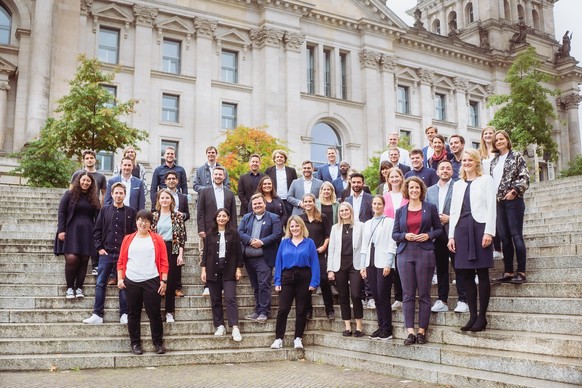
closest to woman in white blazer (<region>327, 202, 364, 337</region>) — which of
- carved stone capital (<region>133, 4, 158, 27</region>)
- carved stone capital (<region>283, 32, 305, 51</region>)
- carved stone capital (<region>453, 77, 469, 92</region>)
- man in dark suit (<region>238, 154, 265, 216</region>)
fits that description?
man in dark suit (<region>238, 154, 265, 216</region>)

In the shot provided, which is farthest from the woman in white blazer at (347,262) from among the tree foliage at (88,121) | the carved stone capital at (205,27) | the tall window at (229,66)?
the carved stone capital at (205,27)

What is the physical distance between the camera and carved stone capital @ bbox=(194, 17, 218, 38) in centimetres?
3750

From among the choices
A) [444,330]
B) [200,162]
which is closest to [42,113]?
[200,162]

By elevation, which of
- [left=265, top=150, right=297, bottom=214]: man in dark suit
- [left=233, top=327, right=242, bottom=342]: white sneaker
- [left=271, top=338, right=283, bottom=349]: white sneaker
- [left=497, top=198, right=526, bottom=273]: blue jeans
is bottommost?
[left=271, top=338, right=283, bottom=349]: white sneaker

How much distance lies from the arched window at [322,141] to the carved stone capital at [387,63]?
6.63 m

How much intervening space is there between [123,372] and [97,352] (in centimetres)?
90

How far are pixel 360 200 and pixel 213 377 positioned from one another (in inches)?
170

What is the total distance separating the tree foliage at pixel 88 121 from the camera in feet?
80.7

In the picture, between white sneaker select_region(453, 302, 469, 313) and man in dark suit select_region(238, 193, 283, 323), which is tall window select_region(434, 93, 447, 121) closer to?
man in dark suit select_region(238, 193, 283, 323)

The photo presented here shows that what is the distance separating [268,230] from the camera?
1027cm

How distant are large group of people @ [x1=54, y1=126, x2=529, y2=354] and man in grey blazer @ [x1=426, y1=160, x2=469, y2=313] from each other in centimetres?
2

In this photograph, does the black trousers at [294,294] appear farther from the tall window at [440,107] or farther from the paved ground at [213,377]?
the tall window at [440,107]

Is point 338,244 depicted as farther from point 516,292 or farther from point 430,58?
point 430,58

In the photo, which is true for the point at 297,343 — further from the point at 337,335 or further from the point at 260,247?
the point at 260,247
